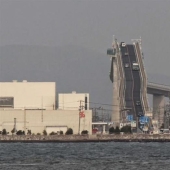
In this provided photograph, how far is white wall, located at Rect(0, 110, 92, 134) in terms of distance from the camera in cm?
12400

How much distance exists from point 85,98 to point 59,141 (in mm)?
16306

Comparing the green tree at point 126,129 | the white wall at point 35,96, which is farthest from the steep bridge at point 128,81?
the white wall at point 35,96

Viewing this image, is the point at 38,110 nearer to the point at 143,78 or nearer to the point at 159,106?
the point at 143,78

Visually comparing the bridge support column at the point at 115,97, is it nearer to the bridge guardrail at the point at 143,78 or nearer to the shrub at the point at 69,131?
the bridge guardrail at the point at 143,78

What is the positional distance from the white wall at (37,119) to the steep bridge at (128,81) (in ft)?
68.2

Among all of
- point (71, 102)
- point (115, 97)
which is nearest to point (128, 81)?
point (115, 97)

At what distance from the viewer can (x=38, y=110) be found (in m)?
125

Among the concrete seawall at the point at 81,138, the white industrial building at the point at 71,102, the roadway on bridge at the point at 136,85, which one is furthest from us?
the roadway on bridge at the point at 136,85

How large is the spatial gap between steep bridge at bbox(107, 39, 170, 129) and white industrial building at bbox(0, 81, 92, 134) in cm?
1314

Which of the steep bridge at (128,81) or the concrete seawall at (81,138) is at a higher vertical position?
the steep bridge at (128,81)

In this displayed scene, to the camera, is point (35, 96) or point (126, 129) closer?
point (35, 96)

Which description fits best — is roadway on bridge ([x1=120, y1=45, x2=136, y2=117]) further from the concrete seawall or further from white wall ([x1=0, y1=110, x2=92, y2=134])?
the concrete seawall

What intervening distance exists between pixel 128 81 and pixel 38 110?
27.3 meters

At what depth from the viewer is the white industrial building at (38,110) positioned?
12419cm
